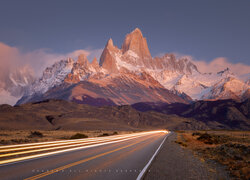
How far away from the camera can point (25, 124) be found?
111 metres

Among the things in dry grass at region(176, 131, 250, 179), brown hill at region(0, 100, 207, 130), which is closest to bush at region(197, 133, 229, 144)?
dry grass at region(176, 131, 250, 179)

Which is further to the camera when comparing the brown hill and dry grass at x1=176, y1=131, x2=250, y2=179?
the brown hill

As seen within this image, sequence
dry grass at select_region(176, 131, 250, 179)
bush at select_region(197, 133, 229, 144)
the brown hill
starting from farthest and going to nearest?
the brown hill, bush at select_region(197, 133, 229, 144), dry grass at select_region(176, 131, 250, 179)

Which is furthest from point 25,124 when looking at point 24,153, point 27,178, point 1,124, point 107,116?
point 27,178

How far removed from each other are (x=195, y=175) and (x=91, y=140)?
20.0 meters

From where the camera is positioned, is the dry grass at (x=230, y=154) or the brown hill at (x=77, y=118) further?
the brown hill at (x=77, y=118)

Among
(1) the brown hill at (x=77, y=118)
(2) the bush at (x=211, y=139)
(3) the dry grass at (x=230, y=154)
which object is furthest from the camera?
(1) the brown hill at (x=77, y=118)

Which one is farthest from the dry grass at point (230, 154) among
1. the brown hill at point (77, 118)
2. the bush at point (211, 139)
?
the brown hill at point (77, 118)

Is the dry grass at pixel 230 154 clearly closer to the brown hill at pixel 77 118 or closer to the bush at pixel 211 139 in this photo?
the bush at pixel 211 139

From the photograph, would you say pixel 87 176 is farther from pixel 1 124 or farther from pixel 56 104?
pixel 56 104

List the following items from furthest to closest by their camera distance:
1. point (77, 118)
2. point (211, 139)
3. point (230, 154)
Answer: point (77, 118) < point (211, 139) < point (230, 154)

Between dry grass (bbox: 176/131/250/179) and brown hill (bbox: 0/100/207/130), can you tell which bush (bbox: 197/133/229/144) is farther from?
brown hill (bbox: 0/100/207/130)

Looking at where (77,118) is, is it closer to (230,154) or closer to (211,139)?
(211,139)

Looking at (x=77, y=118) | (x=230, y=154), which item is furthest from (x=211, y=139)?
(x=77, y=118)
